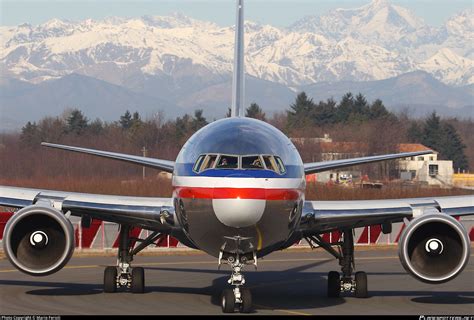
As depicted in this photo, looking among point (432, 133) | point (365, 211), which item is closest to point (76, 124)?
point (432, 133)

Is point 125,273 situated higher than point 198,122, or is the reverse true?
point 198,122

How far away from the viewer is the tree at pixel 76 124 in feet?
336

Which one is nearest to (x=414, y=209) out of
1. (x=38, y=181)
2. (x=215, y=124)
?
(x=215, y=124)

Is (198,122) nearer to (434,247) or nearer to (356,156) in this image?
(356,156)

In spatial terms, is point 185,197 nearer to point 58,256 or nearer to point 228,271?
point 58,256

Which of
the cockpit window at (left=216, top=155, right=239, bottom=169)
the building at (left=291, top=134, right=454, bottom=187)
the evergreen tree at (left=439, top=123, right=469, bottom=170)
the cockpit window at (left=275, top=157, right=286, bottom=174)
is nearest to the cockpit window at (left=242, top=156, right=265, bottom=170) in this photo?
the cockpit window at (left=216, top=155, right=239, bottom=169)

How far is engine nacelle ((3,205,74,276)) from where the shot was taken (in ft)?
72.0

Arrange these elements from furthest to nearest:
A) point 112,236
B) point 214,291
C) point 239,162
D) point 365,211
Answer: point 112,236 < point 214,291 < point 365,211 < point 239,162

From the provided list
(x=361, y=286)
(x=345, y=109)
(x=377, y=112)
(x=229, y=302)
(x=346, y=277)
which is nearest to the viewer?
(x=229, y=302)

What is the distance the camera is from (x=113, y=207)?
2353cm

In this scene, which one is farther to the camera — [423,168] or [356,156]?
[423,168]

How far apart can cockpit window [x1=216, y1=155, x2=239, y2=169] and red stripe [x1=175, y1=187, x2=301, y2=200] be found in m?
0.53

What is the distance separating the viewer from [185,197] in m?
20.8

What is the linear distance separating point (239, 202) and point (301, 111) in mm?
128053
